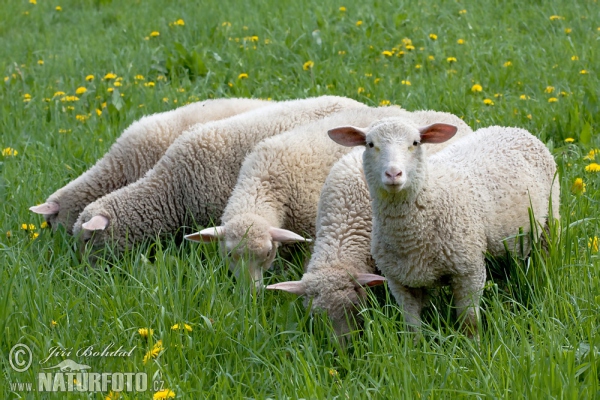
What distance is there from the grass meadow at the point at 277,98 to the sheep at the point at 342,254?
10 cm

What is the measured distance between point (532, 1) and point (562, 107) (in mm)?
3406

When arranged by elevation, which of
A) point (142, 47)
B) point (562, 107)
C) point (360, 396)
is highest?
point (142, 47)

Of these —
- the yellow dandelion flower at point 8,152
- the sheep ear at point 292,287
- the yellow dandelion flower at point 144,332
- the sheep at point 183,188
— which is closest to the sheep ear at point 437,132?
the sheep ear at point 292,287

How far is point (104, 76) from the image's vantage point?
780 centimetres

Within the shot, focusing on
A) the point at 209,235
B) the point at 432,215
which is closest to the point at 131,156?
the point at 209,235

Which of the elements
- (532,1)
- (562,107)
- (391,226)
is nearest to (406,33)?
(532,1)

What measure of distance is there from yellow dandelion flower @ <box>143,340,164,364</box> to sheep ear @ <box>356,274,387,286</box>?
104 cm

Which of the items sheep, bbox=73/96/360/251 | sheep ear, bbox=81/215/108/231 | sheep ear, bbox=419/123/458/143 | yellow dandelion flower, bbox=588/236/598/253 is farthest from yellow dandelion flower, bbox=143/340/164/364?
yellow dandelion flower, bbox=588/236/598/253

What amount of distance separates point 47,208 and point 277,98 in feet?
8.31

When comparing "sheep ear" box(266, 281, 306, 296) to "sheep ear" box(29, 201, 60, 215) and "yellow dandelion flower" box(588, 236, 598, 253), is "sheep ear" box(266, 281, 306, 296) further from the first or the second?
"sheep ear" box(29, 201, 60, 215)

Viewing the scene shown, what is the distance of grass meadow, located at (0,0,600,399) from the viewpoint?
3.17 metres

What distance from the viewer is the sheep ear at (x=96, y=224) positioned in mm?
4809

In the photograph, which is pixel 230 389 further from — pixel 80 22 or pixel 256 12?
pixel 80 22

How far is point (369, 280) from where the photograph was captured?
3854 millimetres
